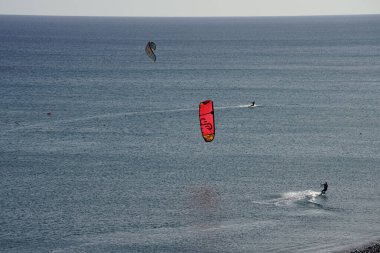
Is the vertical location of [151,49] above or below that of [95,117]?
above

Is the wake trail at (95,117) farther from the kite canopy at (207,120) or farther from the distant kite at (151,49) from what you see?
the kite canopy at (207,120)

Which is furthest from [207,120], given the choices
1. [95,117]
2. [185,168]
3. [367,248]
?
[95,117]

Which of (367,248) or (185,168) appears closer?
(367,248)

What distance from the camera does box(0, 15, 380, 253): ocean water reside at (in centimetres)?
5569

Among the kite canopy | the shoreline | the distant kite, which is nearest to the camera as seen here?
the shoreline

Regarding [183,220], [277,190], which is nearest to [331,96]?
[277,190]

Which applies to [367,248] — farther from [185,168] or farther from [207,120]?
[185,168]

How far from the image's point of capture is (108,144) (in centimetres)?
8700

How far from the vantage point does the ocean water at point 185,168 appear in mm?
55688

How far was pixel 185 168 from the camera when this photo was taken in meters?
75.6

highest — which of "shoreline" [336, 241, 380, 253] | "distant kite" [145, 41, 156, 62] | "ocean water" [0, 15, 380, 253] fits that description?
"distant kite" [145, 41, 156, 62]

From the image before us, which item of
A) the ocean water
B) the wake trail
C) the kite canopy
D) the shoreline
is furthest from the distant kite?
the wake trail

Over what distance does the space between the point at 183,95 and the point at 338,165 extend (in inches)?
2096

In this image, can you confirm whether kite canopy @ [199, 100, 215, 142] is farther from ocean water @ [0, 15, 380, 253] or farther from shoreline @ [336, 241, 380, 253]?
shoreline @ [336, 241, 380, 253]
